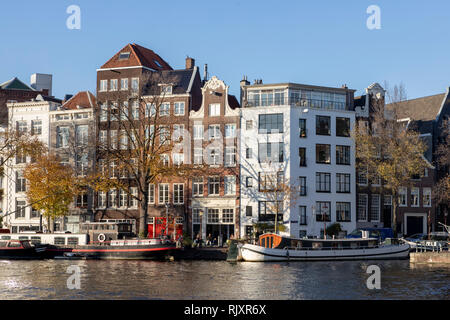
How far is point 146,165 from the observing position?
218 feet

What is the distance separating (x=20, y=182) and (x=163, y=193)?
20.2 m

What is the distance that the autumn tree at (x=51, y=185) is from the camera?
75.2 meters

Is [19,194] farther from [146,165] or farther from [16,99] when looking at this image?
[146,165]

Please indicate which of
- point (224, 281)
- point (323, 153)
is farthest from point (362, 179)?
point (224, 281)

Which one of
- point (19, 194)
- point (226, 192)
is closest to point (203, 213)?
point (226, 192)

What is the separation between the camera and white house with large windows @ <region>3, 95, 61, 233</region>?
84.2 meters

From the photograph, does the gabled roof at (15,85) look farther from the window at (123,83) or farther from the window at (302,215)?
the window at (302,215)

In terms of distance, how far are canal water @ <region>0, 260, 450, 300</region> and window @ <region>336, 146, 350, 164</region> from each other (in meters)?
20.6

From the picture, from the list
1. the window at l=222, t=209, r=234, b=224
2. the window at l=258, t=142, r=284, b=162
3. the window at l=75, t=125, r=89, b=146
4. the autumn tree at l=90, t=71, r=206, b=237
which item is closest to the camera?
the autumn tree at l=90, t=71, r=206, b=237

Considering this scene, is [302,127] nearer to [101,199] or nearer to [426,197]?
[426,197]

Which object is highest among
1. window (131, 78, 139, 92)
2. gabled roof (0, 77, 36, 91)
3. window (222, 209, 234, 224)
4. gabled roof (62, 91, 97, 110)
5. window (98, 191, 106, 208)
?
gabled roof (0, 77, 36, 91)

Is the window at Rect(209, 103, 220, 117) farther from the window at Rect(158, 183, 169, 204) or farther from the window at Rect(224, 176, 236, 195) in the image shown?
the window at Rect(158, 183, 169, 204)

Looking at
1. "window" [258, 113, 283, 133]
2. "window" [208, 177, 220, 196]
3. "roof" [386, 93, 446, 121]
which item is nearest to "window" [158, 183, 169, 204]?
"window" [208, 177, 220, 196]

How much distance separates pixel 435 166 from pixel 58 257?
145 feet
